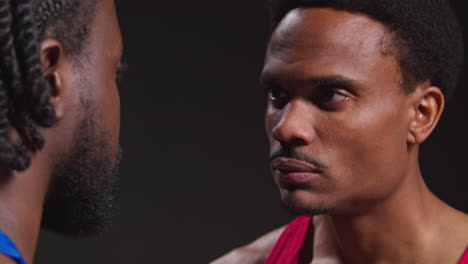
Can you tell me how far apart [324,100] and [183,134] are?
2.46m

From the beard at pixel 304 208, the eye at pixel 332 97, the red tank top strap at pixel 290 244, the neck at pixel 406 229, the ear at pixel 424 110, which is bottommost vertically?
the red tank top strap at pixel 290 244

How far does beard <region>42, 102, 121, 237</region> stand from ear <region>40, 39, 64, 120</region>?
10 cm

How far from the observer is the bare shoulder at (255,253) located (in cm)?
377

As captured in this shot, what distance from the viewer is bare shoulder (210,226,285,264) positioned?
12.4ft

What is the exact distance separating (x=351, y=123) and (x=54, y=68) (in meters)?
1.36

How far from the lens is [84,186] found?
2.22m

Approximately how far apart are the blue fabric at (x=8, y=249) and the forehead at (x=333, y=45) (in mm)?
1412

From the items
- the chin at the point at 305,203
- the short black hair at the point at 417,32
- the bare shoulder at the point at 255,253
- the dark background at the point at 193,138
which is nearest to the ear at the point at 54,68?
the chin at the point at 305,203

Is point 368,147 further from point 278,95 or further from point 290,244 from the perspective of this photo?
point 290,244

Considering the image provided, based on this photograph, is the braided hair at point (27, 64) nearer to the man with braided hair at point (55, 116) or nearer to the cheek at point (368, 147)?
the man with braided hair at point (55, 116)

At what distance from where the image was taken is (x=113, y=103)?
7.38 feet

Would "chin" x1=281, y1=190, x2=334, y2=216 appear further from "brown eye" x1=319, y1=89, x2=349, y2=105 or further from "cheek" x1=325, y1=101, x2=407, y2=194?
"brown eye" x1=319, y1=89, x2=349, y2=105

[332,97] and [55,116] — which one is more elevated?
[55,116]

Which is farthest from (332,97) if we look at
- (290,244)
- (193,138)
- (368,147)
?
(193,138)
